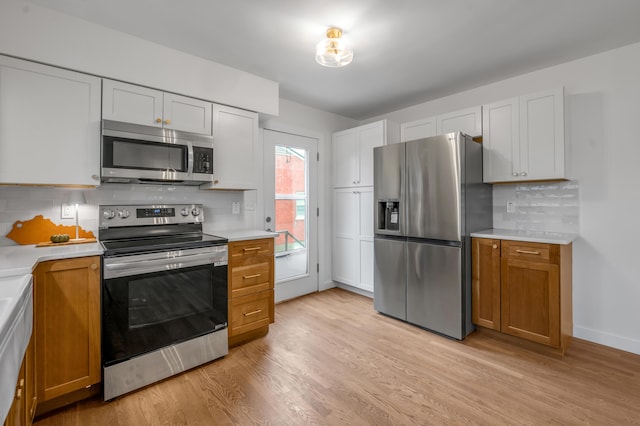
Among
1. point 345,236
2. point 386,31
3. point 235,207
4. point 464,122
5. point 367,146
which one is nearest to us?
point 386,31

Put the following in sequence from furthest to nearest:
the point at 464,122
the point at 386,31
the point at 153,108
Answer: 1. the point at 464,122
2. the point at 153,108
3. the point at 386,31

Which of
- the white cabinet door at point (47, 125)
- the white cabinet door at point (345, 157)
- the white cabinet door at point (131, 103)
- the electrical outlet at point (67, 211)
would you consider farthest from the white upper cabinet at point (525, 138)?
the electrical outlet at point (67, 211)

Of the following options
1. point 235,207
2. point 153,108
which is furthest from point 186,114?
point 235,207

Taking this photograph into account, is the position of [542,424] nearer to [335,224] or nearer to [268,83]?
[335,224]

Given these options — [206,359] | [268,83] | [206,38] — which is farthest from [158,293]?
[268,83]

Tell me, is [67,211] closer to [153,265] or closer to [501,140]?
[153,265]

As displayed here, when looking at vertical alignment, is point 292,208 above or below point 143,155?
below

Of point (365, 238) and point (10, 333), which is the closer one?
point (10, 333)

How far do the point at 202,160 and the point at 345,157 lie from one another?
1991 mm

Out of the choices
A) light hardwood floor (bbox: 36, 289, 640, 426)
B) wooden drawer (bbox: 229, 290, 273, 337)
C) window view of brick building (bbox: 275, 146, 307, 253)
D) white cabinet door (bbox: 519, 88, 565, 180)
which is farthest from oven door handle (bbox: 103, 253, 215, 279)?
white cabinet door (bbox: 519, 88, 565, 180)

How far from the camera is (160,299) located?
2.09 m

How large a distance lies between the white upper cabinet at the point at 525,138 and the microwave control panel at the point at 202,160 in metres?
2.53

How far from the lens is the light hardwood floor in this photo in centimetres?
176

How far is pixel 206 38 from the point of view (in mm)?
2332
